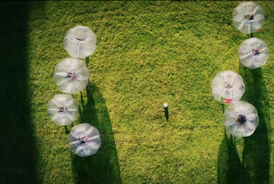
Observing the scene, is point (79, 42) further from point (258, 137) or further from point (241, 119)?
point (258, 137)

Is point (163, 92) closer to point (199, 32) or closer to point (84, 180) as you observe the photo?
point (199, 32)

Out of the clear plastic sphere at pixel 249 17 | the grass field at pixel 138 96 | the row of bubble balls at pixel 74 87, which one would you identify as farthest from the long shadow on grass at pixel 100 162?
the clear plastic sphere at pixel 249 17

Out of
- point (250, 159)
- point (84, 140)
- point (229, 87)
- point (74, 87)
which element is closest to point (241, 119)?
point (229, 87)

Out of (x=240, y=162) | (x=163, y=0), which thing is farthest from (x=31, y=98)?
(x=240, y=162)

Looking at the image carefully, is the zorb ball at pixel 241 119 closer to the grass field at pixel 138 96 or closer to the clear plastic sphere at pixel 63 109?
the grass field at pixel 138 96

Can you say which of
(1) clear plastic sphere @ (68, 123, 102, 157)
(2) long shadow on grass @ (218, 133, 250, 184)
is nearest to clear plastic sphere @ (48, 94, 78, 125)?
(1) clear plastic sphere @ (68, 123, 102, 157)
